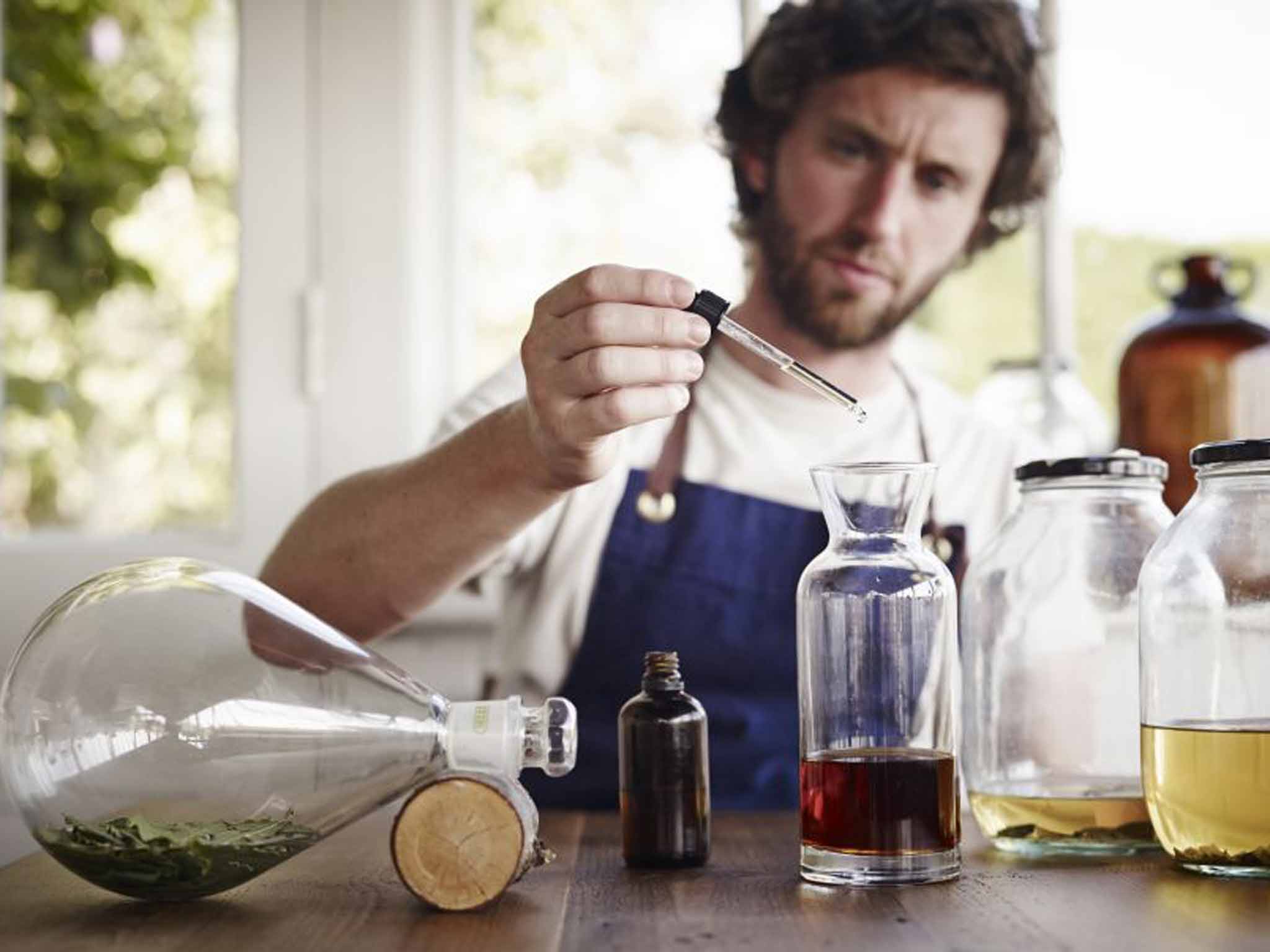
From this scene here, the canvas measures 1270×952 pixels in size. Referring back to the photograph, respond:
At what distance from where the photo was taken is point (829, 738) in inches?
39.6

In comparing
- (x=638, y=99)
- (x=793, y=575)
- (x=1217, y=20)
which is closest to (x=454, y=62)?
(x=638, y=99)

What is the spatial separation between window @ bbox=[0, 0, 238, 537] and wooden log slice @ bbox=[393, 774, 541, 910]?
1484mm

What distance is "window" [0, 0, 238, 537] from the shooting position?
2.35 meters

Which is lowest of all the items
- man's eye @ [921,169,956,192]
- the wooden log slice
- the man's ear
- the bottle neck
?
the wooden log slice

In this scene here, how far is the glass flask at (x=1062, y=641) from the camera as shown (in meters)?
1.16

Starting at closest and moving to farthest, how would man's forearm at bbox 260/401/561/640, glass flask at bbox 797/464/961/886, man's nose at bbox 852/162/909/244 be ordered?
glass flask at bbox 797/464/961/886 → man's forearm at bbox 260/401/561/640 → man's nose at bbox 852/162/909/244

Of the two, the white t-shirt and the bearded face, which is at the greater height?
the bearded face

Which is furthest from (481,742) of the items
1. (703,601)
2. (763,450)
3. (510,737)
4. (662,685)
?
(763,450)

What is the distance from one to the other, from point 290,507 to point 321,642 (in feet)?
4.10

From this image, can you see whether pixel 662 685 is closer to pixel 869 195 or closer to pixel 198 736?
pixel 198 736

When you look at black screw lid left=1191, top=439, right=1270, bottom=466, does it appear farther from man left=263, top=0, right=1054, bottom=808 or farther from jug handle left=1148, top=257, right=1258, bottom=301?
jug handle left=1148, top=257, right=1258, bottom=301

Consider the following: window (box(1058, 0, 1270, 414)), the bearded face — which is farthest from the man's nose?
window (box(1058, 0, 1270, 414))

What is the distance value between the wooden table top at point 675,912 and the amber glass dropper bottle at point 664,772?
0.07ft

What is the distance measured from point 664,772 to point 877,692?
0.16 metres
